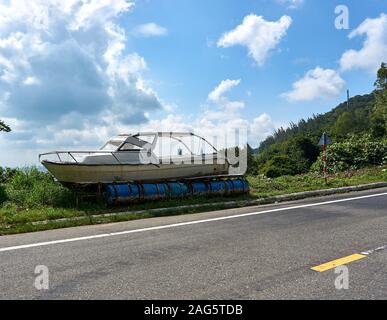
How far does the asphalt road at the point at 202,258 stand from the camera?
13.4 ft

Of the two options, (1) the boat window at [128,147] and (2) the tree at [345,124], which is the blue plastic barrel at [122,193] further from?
(2) the tree at [345,124]

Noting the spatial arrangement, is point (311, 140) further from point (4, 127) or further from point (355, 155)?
point (4, 127)

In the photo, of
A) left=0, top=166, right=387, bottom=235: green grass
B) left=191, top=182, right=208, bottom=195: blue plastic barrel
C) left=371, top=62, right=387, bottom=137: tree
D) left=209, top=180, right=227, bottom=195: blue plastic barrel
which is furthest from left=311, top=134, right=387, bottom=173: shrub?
left=371, top=62, right=387, bottom=137: tree

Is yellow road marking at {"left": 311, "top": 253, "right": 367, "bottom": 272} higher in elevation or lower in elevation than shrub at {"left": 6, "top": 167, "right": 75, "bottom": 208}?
lower

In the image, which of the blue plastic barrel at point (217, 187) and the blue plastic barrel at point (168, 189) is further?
the blue plastic barrel at point (217, 187)

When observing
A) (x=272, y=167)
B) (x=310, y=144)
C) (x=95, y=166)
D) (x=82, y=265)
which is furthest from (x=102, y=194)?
(x=310, y=144)

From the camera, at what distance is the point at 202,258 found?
5336 mm

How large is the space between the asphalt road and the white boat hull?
3064 millimetres

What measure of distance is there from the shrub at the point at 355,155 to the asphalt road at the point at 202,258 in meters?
16.1

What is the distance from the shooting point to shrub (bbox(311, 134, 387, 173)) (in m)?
23.6

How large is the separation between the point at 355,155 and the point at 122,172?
58.4ft

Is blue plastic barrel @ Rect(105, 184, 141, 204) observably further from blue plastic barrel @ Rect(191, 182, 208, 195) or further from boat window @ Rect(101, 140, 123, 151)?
blue plastic barrel @ Rect(191, 182, 208, 195)

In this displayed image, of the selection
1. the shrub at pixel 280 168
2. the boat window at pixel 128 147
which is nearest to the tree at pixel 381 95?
the shrub at pixel 280 168

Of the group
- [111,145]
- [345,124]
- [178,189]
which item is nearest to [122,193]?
[178,189]
